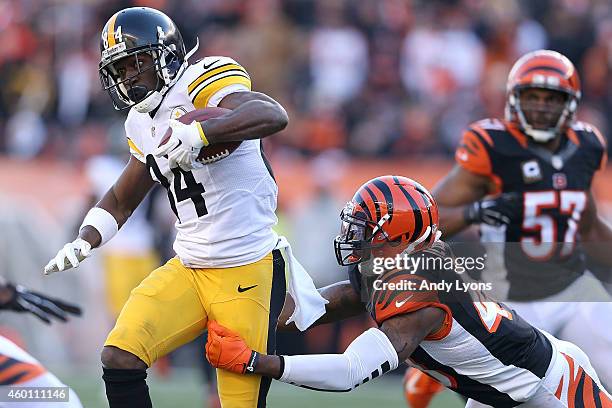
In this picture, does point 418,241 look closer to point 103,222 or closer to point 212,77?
point 212,77

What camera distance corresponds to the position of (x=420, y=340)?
4152 mm

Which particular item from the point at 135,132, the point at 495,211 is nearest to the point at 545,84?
the point at 495,211

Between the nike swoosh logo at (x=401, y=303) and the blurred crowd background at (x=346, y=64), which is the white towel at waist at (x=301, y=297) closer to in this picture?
the nike swoosh logo at (x=401, y=303)

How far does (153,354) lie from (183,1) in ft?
24.0

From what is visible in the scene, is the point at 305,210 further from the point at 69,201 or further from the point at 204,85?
the point at 204,85

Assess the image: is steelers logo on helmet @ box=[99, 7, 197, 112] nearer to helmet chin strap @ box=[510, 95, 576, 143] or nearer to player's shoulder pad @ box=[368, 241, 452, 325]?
player's shoulder pad @ box=[368, 241, 452, 325]

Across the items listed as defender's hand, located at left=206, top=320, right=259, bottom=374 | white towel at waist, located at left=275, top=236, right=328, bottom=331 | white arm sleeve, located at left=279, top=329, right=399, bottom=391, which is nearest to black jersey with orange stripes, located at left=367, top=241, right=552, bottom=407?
white arm sleeve, located at left=279, top=329, right=399, bottom=391

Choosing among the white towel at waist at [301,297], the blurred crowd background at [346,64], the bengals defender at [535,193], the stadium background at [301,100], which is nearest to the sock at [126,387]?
the white towel at waist at [301,297]

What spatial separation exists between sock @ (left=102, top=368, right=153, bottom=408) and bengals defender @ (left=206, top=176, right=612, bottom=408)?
287 millimetres

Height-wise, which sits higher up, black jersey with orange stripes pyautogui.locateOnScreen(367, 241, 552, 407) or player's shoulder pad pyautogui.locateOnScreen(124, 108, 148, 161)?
player's shoulder pad pyautogui.locateOnScreen(124, 108, 148, 161)

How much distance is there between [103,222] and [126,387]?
766mm

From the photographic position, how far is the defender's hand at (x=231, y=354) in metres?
4.18

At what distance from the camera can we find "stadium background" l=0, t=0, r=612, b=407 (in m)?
9.30

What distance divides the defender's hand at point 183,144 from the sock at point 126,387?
807mm
